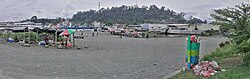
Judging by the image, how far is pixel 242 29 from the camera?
10047mm

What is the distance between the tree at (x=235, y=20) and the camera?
1005cm

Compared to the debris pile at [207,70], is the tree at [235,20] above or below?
above

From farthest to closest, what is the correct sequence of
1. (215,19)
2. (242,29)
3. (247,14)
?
(215,19) → (247,14) → (242,29)

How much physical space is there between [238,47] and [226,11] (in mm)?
2974

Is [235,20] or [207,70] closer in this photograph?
[207,70]

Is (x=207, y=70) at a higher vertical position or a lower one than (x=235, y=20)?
lower

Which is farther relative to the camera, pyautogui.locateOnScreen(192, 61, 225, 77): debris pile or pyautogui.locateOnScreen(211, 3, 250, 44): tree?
pyautogui.locateOnScreen(211, 3, 250, 44): tree

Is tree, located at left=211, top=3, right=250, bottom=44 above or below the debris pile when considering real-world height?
above

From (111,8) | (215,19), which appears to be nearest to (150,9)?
(111,8)

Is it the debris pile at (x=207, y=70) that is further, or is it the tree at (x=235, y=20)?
the tree at (x=235, y=20)

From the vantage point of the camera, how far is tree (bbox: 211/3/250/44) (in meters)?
10.1

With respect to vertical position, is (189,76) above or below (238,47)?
below

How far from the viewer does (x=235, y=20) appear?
1122 cm

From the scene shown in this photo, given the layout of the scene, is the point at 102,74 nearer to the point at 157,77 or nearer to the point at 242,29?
the point at 157,77
